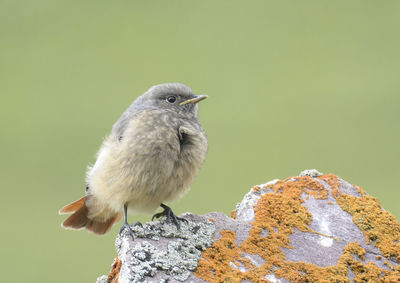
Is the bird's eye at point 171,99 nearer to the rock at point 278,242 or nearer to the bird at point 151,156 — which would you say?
the bird at point 151,156

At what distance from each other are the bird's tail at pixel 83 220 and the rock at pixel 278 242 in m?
1.33

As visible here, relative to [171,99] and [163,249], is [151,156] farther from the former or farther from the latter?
[163,249]

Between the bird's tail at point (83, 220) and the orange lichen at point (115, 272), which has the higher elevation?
the bird's tail at point (83, 220)

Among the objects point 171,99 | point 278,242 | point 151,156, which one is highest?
point 171,99

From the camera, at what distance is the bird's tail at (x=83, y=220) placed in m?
6.11

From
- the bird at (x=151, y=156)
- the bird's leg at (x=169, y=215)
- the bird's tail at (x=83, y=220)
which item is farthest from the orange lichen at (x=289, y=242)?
the bird's tail at (x=83, y=220)

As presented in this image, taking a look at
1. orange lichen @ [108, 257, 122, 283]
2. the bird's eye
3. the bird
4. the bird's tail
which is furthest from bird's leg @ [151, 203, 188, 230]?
the bird's eye

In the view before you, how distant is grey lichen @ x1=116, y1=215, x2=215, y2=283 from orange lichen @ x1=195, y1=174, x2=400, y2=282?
11 cm

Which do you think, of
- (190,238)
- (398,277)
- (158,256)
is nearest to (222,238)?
(190,238)

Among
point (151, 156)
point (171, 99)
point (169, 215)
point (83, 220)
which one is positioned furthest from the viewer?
point (83, 220)

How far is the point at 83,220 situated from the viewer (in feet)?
20.4

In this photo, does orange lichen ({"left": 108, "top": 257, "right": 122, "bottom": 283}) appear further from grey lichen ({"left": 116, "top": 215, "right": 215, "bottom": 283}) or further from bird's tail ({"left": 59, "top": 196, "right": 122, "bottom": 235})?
bird's tail ({"left": 59, "top": 196, "right": 122, "bottom": 235})

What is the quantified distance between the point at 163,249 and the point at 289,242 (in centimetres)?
116

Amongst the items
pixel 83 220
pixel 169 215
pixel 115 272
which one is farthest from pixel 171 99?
pixel 115 272
